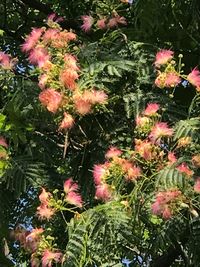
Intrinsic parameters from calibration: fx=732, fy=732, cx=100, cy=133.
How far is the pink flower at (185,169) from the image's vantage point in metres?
2.81

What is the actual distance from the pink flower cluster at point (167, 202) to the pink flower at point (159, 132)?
31cm

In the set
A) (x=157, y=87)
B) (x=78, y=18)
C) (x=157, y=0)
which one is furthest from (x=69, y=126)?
(x=78, y=18)

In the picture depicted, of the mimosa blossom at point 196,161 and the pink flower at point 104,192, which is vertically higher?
the mimosa blossom at point 196,161

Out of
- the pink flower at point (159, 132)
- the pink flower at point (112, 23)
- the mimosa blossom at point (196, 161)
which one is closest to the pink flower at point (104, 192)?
the pink flower at point (159, 132)

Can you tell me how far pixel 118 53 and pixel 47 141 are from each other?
1.90ft

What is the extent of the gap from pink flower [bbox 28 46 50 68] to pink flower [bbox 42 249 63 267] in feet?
2.95

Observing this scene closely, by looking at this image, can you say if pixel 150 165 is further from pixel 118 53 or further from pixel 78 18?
pixel 78 18

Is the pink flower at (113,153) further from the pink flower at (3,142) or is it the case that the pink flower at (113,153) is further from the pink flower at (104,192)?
the pink flower at (3,142)

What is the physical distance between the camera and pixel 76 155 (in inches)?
143

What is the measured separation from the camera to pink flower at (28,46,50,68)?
136 inches

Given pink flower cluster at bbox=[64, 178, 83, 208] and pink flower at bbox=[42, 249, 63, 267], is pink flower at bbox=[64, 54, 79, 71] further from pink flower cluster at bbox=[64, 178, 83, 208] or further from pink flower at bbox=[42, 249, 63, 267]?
pink flower at bbox=[42, 249, 63, 267]

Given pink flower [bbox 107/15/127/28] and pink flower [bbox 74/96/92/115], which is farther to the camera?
pink flower [bbox 107/15/127/28]

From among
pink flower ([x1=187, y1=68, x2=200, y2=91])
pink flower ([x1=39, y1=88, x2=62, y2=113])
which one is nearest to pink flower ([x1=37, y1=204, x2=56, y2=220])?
pink flower ([x1=39, y1=88, x2=62, y2=113])

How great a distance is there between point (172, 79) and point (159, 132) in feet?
1.03
